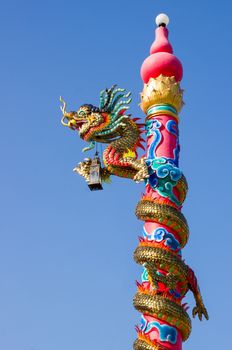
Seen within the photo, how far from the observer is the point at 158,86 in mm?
14312

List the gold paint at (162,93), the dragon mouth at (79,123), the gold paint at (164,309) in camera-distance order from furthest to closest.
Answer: the dragon mouth at (79,123) < the gold paint at (162,93) < the gold paint at (164,309)

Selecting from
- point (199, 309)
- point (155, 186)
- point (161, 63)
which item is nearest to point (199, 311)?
point (199, 309)

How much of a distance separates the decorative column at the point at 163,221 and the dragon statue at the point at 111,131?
15.9 inches

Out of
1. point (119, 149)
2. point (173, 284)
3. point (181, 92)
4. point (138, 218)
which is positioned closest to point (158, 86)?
point (181, 92)

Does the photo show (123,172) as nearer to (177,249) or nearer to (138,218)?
(138,218)

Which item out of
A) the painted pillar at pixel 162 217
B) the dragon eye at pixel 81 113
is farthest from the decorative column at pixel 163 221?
the dragon eye at pixel 81 113

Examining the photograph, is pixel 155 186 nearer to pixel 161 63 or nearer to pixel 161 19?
pixel 161 63

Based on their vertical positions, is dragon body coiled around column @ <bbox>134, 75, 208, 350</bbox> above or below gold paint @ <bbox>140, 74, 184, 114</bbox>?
below

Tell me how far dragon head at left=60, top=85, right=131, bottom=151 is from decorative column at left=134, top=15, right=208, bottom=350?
0.60m

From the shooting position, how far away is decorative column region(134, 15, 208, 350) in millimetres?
12203

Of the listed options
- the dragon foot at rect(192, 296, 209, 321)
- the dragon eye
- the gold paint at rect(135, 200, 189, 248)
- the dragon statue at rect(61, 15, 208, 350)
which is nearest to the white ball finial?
the dragon statue at rect(61, 15, 208, 350)

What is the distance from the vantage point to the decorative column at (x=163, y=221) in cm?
1220

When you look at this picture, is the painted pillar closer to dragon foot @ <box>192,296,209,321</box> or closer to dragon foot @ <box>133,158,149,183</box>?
dragon foot @ <box>133,158,149,183</box>

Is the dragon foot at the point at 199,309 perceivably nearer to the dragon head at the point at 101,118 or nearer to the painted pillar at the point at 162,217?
the painted pillar at the point at 162,217
